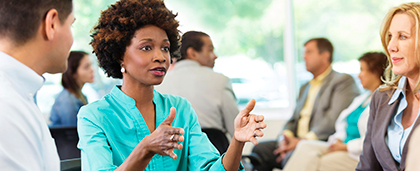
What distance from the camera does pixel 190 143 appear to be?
4.70 ft

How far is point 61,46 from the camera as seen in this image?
94cm

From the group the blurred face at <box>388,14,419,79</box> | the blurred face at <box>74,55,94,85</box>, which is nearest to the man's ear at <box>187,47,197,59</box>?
the blurred face at <box>388,14,419,79</box>

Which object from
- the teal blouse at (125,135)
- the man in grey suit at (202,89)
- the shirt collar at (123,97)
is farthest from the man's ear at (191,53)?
the shirt collar at (123,97)

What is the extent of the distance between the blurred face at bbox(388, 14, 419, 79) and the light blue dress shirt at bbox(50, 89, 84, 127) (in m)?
2.45

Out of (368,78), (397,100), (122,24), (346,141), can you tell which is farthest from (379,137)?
(368,78)

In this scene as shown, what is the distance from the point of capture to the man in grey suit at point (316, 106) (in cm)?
339

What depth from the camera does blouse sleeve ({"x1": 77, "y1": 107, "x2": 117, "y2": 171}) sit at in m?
1.21

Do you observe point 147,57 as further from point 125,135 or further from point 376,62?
point 376,62

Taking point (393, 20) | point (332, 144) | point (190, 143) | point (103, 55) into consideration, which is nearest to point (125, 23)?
point (103, 55)

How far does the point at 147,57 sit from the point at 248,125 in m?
0.45

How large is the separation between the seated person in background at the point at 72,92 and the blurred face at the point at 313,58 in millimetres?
2201

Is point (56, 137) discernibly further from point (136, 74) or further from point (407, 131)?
point (407, 131)

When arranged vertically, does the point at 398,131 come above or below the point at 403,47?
below

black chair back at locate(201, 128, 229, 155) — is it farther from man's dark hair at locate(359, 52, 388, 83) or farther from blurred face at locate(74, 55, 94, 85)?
blurred face at locate(74, 55, 94, 85)
